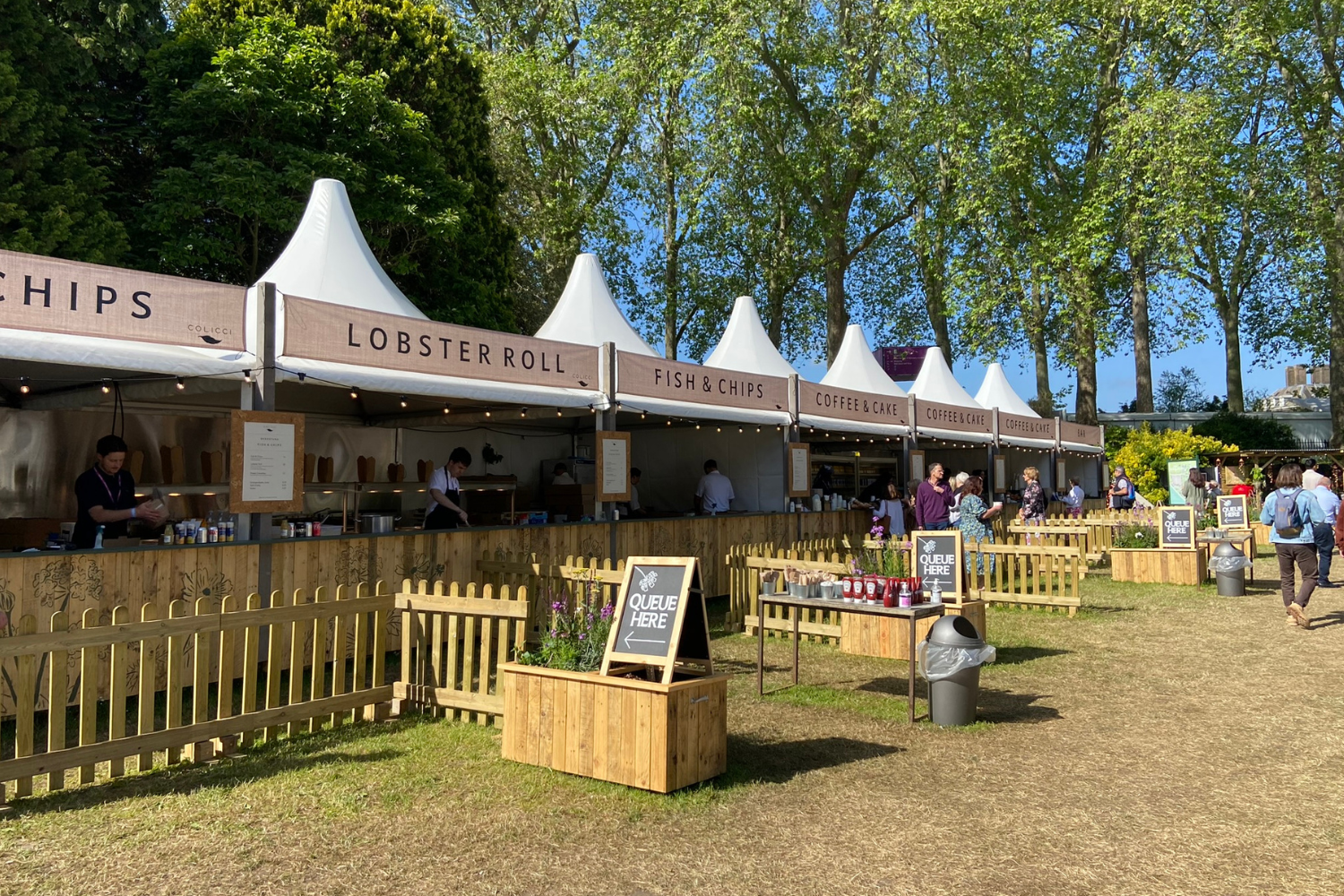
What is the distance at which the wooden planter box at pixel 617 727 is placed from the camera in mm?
5098

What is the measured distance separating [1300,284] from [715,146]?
2108cm

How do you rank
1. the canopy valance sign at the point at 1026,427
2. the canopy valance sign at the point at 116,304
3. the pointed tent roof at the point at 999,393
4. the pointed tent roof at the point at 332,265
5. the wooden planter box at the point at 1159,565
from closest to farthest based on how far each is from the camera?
the canopy valance sign at the point at 116,304
the pointed tent roof at the point at 332,265
the wooden planter box at the point at 1159,565
the canopy valance sign at the point at 1026,427
the pointed tent roof at the point at 999,393

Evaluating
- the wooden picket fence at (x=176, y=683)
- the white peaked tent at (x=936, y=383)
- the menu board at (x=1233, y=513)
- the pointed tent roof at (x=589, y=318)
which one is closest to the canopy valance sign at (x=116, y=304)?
the wooden picket fence at (x=176, y=683)

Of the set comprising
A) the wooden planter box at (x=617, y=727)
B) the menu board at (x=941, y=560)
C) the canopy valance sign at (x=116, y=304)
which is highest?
the canopy valance sign at (x=116, y=304)

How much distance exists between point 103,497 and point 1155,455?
28.6 meters

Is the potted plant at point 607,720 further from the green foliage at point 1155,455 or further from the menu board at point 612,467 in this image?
the green foliage at point 1155,455

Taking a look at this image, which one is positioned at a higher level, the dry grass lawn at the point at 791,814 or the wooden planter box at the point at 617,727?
the wooden planter box at the point at 617,727

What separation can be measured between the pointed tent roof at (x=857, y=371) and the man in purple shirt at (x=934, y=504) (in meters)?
6.84

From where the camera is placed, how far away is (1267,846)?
14.6 ft

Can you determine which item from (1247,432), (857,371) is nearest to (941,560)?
(857,371)

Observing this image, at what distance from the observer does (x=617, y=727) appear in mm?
5242

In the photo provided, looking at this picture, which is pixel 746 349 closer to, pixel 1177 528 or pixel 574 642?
pixel 1177 528

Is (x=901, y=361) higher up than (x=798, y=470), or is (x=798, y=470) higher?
(x=901, y=361)

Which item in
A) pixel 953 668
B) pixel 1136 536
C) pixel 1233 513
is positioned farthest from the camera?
pixel 1233 513
